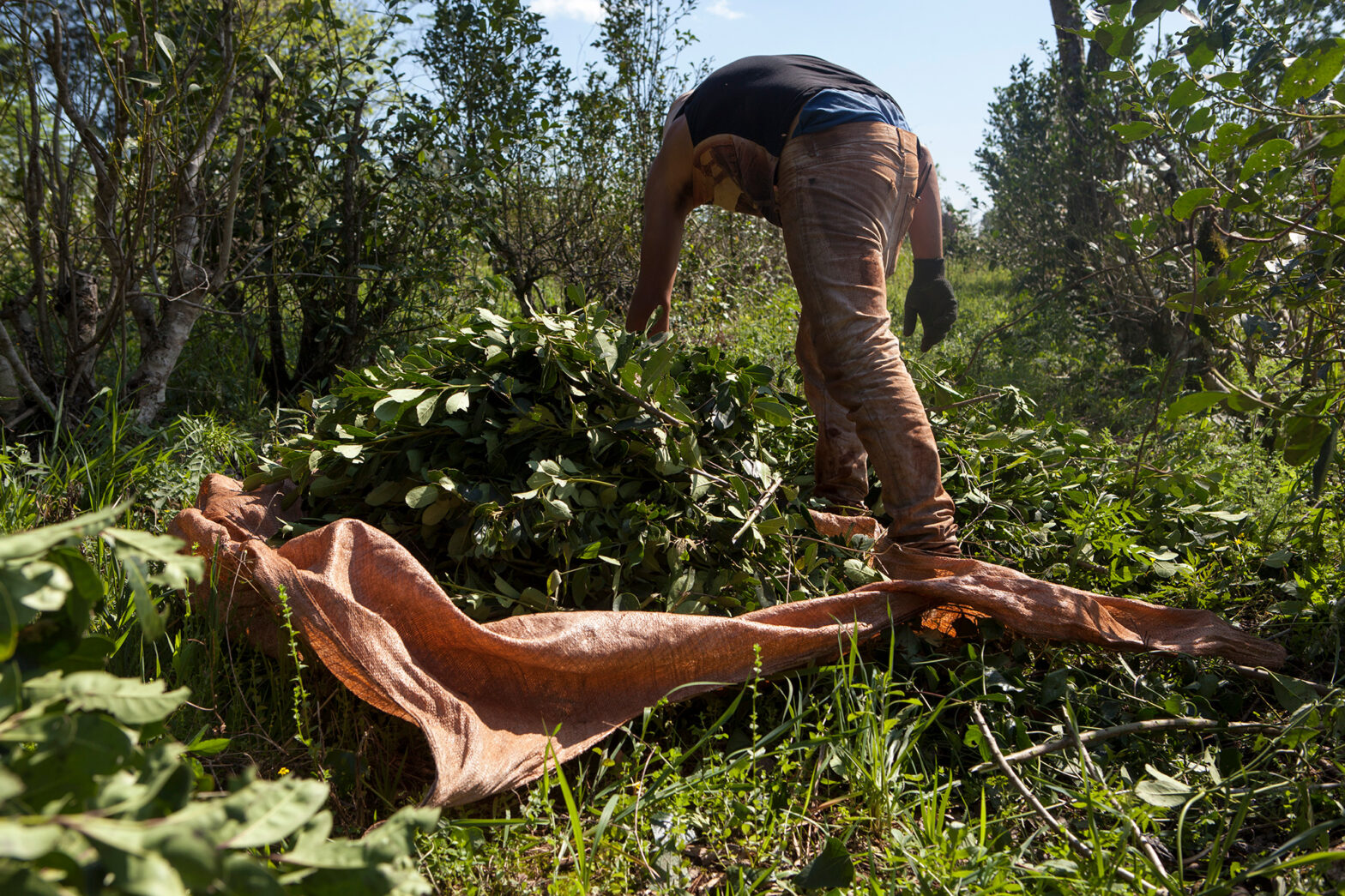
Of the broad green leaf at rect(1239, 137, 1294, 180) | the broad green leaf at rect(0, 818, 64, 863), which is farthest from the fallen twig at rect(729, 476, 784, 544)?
the broad green leaf at rect(0, 818, 64, 863)

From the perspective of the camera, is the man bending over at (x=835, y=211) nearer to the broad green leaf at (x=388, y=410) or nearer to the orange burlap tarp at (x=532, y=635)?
the orange burlap tarp at (x=532, y=635)

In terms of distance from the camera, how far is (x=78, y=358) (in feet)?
10.5

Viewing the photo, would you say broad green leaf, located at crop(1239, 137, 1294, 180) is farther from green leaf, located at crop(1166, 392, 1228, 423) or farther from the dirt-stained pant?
the dirt-stained pant

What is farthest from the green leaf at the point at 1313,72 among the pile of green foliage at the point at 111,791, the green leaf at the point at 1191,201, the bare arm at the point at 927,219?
the pile of green foliage at the point at 111,791

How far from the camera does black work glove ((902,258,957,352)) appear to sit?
3.24 m

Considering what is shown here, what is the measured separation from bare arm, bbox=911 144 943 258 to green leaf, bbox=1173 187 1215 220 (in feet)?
3.60

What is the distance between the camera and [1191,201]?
6.01 ft

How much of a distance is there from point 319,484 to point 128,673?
627mm

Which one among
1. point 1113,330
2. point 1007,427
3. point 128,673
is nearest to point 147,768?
point 128,673

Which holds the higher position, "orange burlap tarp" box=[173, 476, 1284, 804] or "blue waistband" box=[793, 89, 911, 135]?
"blue waistband" box=[793, 89, 911, 135]

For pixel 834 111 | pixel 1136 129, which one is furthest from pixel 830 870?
pixel 834 111

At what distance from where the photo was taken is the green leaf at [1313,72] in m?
1.49

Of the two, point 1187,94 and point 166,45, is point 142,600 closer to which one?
point 1187,94

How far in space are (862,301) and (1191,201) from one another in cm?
77
